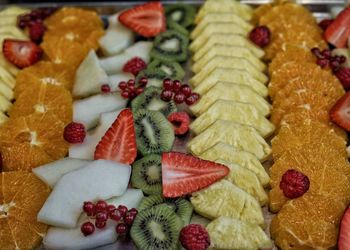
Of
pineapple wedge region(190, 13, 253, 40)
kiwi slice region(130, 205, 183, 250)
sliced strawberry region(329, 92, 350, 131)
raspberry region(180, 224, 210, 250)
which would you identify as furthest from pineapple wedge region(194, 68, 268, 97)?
raspberry region(180, 224, 210, 250)

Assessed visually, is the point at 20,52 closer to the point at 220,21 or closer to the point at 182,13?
the point at 182,13

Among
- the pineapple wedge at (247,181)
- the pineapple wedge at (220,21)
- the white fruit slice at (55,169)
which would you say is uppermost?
the pineapple wedge at (220,21)

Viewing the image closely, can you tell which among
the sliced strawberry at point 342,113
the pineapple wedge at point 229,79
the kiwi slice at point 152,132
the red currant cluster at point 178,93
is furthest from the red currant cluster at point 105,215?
the sliced strawberry at point 342,113

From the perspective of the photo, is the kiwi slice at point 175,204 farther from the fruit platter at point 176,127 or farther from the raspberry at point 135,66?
the raspberry at point 135,66

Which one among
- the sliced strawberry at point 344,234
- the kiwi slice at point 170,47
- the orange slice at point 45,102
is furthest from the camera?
the kiwi slice at point 170,47

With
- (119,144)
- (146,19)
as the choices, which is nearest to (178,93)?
(119,144)

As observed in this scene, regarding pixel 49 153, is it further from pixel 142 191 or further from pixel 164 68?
A: pixel 164 68

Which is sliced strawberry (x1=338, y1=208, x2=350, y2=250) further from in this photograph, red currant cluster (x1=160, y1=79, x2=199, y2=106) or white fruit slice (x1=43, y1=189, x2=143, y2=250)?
red currant cluster (x1=160, y1=79, x2=199, y2=106)
